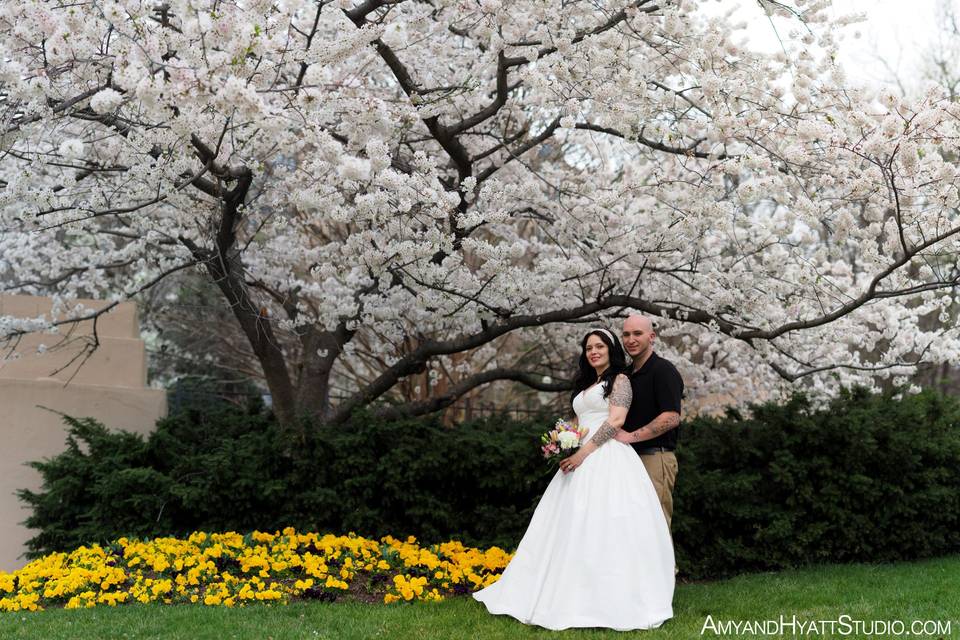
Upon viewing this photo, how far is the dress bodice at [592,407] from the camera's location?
16.4 feet

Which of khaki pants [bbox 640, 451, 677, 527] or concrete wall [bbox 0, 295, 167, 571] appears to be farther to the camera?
concrete wall [bbox 0, 295, 167, 571]

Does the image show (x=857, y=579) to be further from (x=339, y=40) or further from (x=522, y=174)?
(x=339, y=40)

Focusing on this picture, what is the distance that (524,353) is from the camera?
12117 millimetres

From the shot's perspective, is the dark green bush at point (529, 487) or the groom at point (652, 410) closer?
the groom at point (652, 410)

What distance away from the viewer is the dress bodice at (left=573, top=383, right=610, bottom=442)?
5.01 m

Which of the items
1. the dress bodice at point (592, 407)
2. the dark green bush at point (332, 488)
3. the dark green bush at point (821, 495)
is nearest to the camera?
the dress bodice at point (592, 407)

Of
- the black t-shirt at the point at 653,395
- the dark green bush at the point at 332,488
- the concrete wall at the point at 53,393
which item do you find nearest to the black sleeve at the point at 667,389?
the black t-shirt at the point at 653,395

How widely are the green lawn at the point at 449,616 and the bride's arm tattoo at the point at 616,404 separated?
3.23 ft

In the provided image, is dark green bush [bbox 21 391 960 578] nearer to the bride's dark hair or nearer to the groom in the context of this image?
the groom

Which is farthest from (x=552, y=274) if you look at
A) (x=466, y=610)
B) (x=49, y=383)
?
(x=49, y=383)

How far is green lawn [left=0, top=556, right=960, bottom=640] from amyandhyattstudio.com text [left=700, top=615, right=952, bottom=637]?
5cm

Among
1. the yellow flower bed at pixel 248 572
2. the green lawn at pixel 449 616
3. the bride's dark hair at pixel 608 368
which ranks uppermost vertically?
the bride's dark hair at pixel 608 368

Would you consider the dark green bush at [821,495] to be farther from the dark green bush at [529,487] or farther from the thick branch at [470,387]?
the thick branch at [470,387]

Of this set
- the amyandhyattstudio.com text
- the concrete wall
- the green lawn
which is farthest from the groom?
the concrete wall
